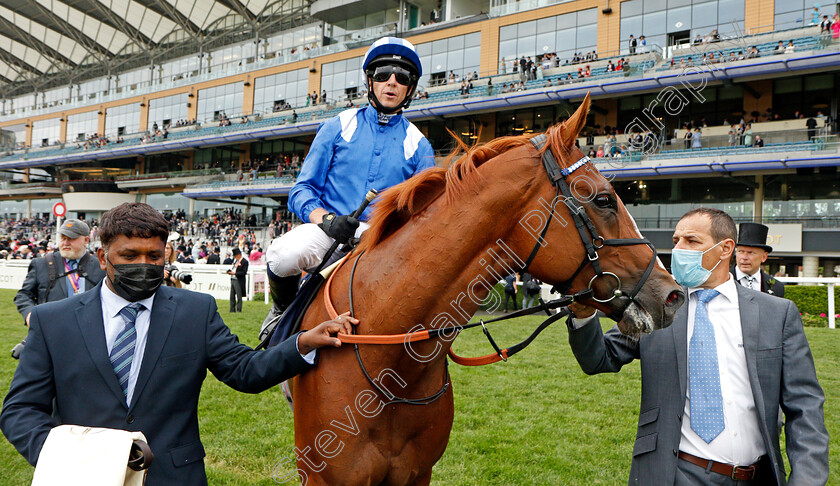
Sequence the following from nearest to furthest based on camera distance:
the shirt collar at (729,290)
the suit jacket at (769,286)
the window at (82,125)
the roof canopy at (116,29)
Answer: the shirt collar at (729,290) → the suit jacket at (769,286) → the roof canopy at (116,29) → the window at (82,125)

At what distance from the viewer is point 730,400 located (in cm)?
211

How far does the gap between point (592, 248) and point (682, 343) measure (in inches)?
28.8

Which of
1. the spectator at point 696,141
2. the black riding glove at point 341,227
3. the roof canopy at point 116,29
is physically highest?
the roof canopy at point 116,29

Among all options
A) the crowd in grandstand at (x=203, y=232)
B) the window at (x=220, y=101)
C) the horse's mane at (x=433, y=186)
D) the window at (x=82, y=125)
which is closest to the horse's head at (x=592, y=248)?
the horse's mane at (x=433, y=186)

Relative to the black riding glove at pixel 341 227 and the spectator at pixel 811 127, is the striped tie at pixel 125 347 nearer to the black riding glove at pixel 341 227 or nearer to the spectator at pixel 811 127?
the black riding glove at pixel 341 227

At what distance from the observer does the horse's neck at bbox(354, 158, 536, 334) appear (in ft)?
6.13

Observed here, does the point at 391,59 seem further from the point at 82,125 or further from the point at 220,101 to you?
the point at 82,125

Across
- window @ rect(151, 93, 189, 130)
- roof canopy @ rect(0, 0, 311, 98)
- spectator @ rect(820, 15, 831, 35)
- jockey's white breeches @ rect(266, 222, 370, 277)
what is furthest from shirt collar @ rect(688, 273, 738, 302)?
window @ rect(151, 93, 189, 130)

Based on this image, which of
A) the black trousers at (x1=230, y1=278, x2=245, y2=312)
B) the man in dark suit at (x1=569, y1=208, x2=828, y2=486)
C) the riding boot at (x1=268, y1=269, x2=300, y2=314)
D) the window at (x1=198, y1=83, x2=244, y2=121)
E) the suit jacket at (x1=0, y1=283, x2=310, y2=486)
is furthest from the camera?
the window at (x1=198, y1=83, x2=244, y2=121)

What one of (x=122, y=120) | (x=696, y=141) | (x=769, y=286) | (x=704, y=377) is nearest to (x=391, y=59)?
(x=704, y=377)

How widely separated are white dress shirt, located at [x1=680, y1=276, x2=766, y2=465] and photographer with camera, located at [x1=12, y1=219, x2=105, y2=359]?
195 inches

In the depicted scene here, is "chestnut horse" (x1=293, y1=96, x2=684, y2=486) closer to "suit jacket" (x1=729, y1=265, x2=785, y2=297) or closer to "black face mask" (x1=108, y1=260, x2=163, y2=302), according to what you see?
"black face mask" (x1=108, y1=260, x2=163, y2=302)

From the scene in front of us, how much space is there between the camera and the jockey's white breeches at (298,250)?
7.41ft

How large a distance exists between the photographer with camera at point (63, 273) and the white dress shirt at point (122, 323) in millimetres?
3562
